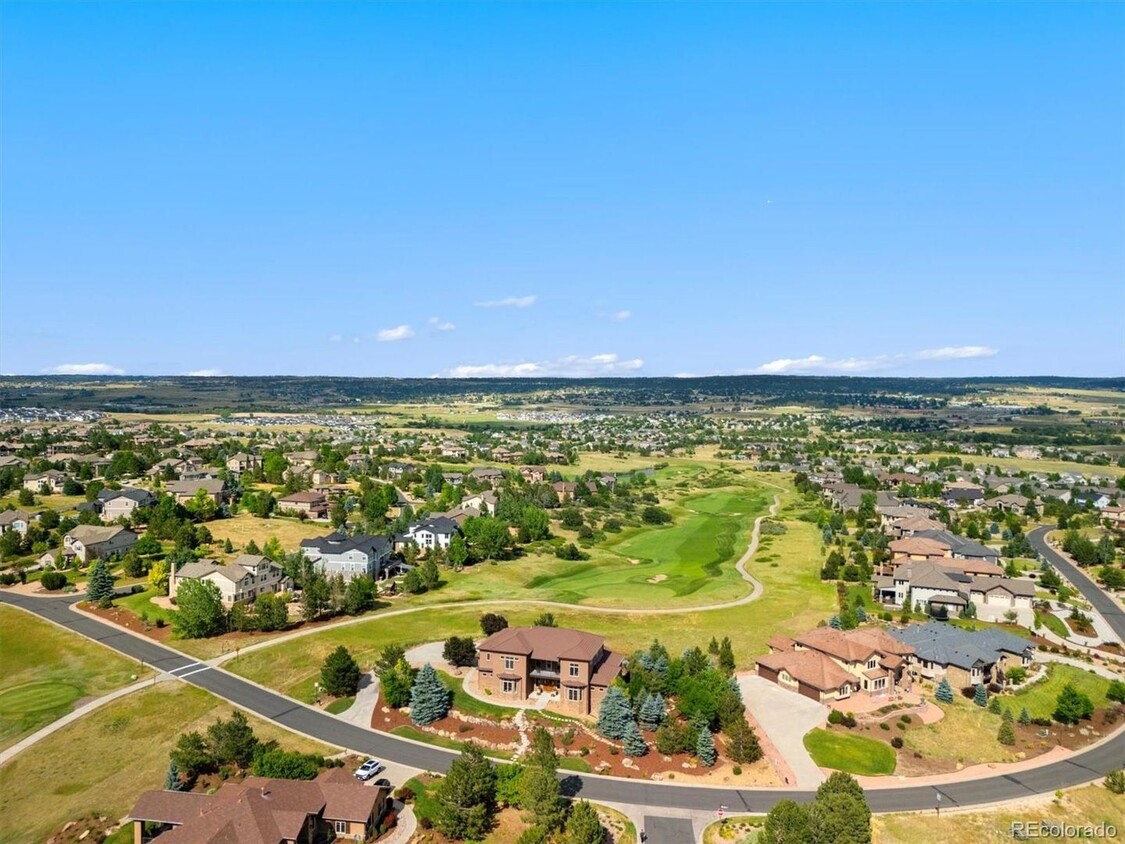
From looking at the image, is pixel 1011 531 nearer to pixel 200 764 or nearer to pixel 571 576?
pixel 571 576

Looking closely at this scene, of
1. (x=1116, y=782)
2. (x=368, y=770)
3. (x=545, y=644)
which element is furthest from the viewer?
(x=545, y=644)

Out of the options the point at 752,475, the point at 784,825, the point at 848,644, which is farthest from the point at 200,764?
the point at 752,475

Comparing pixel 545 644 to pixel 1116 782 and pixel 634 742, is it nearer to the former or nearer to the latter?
pixel 634 742

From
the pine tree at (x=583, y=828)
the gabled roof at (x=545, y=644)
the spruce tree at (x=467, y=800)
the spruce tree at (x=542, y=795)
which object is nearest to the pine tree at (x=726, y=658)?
the gabled roof at (x=545, y=644)

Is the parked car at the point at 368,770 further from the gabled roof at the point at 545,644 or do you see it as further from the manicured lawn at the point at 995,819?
the manicured lawn at the point at 995,819

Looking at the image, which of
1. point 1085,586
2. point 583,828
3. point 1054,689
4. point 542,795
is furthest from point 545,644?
point 1085,586
